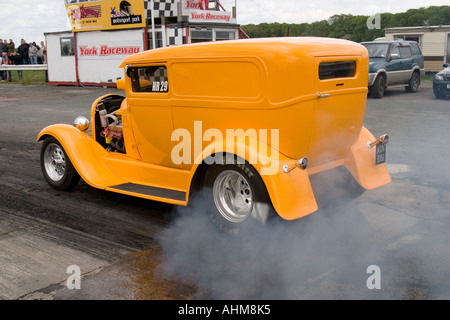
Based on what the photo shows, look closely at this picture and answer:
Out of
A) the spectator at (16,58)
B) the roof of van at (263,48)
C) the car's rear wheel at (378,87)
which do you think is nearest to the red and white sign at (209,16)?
the car's rear wheel at (378,87)

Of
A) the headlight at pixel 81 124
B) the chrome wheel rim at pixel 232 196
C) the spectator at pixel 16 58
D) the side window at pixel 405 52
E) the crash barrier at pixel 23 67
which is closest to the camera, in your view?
the chrome wheel rim at pixel 232 196

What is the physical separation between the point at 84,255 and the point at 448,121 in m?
9.20

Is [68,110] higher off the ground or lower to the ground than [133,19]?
lower

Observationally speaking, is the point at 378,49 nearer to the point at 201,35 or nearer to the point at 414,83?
the point at 414,83

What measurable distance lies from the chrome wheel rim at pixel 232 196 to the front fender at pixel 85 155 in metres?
1.51

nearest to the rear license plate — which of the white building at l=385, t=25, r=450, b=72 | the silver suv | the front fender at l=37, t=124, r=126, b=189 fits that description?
A: the front fender at l=37, t=124, r=126, b=189

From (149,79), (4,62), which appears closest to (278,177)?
(149,79)

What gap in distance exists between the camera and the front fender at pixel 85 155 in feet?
18.1

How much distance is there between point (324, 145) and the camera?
4.65 m

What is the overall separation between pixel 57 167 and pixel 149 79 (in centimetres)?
193

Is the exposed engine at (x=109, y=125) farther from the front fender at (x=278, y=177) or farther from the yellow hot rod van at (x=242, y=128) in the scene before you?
the front fender at (x=278, y=177)
